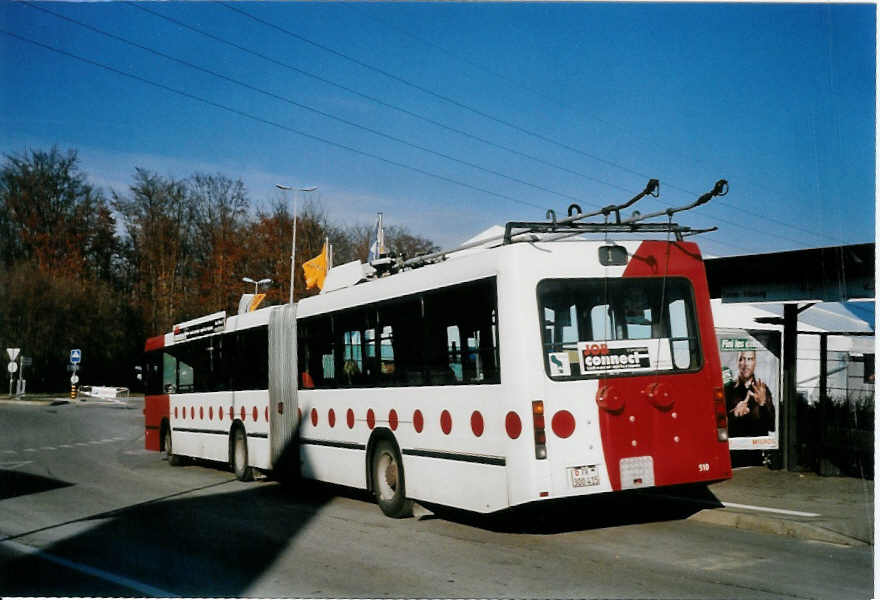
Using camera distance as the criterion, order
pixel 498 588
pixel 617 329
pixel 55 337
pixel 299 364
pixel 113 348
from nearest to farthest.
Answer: pixel 498 588 → pixel 617 329 → pixel 299 364 → pixel 55 337 → pixel 113 348

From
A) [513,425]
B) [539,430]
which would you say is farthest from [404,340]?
[539,430]

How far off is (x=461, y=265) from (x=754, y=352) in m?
6.83

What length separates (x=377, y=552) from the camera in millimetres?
8672

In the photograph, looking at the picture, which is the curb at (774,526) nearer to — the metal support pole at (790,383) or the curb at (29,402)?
the metal support pole at (790,383)

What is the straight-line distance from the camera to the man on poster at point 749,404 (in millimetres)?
13820

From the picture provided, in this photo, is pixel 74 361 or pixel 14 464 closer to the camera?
pixel 14 464

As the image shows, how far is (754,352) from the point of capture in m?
14.5

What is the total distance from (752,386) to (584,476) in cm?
649

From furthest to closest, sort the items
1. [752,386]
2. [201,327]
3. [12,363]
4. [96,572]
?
[12,363] < [201,327] < [752,386] < [96,572]

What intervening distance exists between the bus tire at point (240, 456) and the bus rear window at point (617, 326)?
335 inches

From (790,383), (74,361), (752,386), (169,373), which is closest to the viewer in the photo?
(790,383)

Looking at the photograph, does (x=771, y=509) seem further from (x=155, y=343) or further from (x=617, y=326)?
(x=155, y=343)

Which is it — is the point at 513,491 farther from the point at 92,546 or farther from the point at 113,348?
the point at 113,348

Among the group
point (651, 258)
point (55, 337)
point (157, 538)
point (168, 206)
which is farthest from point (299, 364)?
point (168, 206)
